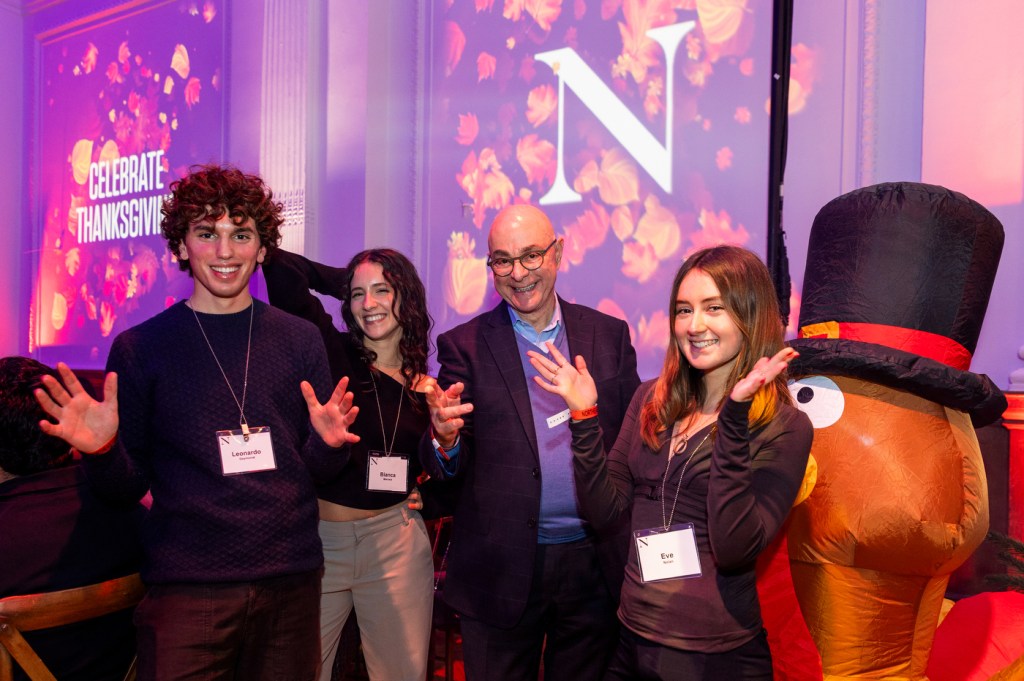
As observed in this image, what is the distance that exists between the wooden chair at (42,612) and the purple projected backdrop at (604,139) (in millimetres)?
2505

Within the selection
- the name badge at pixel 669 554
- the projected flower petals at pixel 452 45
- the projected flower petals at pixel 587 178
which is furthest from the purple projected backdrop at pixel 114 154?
the name badge at pixel 669 554

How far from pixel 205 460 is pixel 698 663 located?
1.05 meters

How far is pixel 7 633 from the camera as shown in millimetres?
1690

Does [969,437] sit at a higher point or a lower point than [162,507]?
higher

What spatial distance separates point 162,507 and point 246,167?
3.30m

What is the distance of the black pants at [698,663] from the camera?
1482mm

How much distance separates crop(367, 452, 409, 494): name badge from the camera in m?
2.19

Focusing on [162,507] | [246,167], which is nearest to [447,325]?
[246,167]

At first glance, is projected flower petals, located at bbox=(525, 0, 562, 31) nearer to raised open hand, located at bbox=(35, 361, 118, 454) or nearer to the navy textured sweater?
the navy textured sweater

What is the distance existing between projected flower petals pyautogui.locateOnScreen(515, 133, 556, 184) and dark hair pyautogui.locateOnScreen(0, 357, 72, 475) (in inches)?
103

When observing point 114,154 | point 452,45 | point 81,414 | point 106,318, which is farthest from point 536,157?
point 106,318

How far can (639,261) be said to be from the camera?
3.77 metres

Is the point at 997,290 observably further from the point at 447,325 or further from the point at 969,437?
the point at 447,325

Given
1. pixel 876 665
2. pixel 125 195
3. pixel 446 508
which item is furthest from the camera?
pixel 125 195
